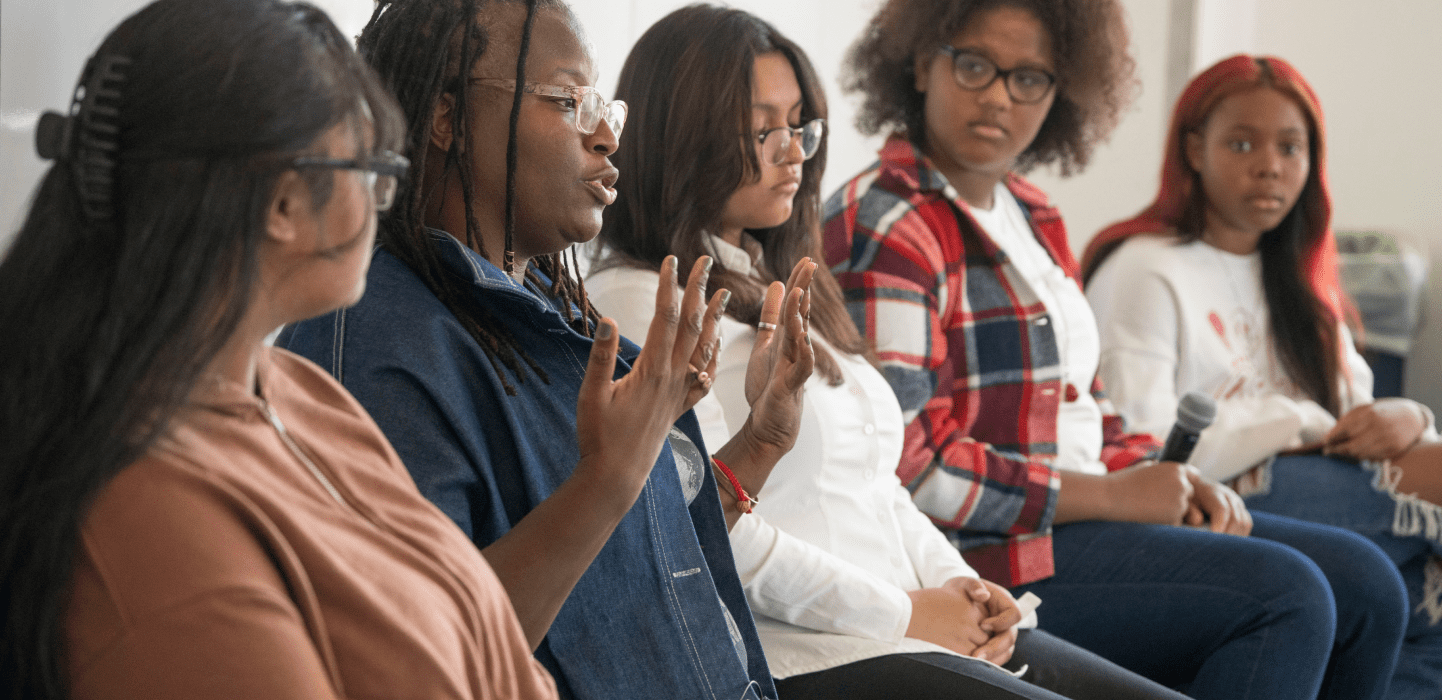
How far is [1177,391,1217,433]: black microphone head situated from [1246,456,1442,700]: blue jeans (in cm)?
44

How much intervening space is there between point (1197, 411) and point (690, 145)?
88cm

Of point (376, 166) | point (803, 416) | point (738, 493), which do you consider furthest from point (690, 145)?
point (376, 166)

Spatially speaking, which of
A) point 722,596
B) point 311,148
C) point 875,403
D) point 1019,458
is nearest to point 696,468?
point 722,596

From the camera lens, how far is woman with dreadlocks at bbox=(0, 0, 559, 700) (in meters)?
0.58

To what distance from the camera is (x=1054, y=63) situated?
2008 millimetres

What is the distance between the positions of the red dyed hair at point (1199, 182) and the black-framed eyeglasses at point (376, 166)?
189 centimetres

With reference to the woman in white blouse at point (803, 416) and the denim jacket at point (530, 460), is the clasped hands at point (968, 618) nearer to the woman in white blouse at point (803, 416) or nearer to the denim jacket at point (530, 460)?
the woman in white blouse at point (803, 416)

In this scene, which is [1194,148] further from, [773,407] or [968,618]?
[773,407]

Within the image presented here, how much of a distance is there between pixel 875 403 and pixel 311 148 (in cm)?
96

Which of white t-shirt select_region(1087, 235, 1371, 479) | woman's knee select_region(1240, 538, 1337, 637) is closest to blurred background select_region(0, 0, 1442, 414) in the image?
white t-shirt select_region(1087, 235, 1371, 479)

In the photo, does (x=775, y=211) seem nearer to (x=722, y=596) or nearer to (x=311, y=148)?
(x=722, y=596)

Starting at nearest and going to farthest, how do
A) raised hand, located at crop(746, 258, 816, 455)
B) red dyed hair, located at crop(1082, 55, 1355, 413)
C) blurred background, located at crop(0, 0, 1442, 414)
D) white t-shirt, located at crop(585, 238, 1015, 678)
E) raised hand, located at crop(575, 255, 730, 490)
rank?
raised hand, located at crop(575, 255, 730, 490), raised hand, located at crop(746, 258, 816, 455), white t-shirt, located at crop(585, 238, 1015, 678), red dyed hair, located at crop(1082, 55, 1355, 413), blurred background, located at crop(0, 0, 1442, 414)

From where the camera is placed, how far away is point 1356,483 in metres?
2.11

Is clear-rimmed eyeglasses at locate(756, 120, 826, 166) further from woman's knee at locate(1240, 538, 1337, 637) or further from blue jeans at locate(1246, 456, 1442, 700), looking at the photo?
blue jeans at locate(1246, 456, 1442, 700)
